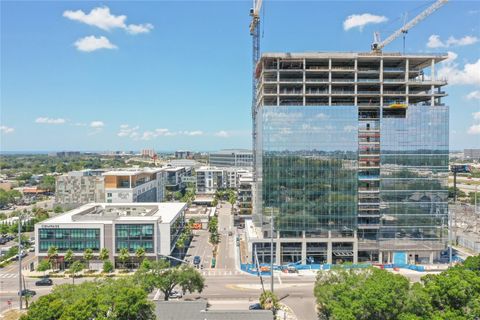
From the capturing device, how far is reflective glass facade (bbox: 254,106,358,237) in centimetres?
7881

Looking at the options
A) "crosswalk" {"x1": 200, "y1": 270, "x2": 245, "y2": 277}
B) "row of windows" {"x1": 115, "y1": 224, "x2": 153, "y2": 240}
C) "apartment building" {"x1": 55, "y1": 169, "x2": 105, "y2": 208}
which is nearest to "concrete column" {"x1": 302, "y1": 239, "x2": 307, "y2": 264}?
"crosswalk" {"x1": 200, "y1": 270, "x2": 245, "y2": 277}

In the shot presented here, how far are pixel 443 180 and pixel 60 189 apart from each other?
12740 cm

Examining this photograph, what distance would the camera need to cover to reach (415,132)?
80.0 metres

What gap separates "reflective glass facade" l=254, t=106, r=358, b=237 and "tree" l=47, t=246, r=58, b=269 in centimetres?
4789

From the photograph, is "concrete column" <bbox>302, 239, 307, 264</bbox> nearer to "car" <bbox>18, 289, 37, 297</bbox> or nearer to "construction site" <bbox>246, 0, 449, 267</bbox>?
"construction site" <bbox>246, 0, 449, 267</bbox>

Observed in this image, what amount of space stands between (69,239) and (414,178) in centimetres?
8061

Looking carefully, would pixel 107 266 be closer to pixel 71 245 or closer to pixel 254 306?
pixel 71 245

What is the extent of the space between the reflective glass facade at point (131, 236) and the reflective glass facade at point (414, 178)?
179ft

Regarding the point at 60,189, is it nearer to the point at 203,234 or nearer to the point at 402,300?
the point at 203,234

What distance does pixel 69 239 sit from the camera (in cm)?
8000

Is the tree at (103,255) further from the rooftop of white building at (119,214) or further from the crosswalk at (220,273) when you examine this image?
the crosswalk at (220,273)

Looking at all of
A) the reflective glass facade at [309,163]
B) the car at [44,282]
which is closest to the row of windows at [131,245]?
the car at [44,282]

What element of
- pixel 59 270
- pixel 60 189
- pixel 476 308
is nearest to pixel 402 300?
pixel 476 308

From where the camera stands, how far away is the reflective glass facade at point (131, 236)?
79.6m
